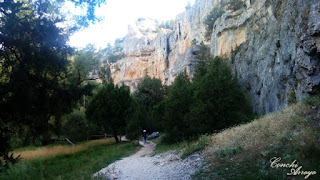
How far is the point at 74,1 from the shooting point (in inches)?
244

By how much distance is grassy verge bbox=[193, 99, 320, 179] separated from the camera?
17.0ft

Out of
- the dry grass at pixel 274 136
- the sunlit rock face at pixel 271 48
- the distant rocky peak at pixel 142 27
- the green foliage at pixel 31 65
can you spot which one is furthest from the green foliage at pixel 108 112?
the distant rocky peak at pixel 142 27

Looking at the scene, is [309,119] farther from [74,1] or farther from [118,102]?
[118,102]

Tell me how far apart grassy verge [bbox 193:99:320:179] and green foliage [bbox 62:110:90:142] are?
21141 millimetres

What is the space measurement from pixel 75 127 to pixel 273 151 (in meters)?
24.4

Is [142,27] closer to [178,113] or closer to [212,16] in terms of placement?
[212,16]

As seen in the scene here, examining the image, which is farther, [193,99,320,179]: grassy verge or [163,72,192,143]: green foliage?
[163,72,192,143]: green foliage

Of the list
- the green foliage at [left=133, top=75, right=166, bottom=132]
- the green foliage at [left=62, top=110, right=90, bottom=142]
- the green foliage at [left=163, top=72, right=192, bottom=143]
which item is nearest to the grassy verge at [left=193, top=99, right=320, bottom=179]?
the green foliage at [left=163, top=72, right=192, bottom=143]

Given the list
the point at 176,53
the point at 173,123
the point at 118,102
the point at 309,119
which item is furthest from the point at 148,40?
the point at 309,119

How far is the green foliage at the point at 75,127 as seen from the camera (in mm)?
25812

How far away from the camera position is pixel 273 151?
623cm

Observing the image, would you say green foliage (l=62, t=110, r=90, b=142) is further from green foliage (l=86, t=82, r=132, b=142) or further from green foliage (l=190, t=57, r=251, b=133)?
green foliage (l=190, t=57, r=251, b=133)

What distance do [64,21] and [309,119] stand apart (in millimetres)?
9071

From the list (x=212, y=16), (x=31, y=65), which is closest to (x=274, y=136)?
(x=31, y=65)
